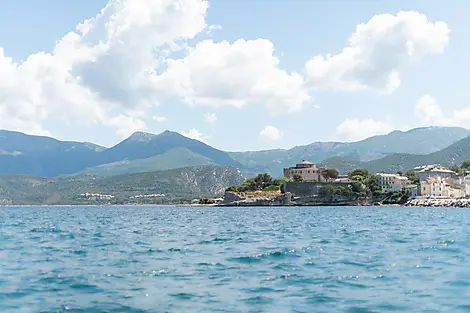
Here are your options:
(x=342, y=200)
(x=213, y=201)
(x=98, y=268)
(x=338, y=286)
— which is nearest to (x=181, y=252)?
(x=98, y=268)

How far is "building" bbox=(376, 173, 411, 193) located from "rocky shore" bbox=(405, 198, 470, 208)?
18.7 m

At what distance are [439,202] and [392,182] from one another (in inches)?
1239

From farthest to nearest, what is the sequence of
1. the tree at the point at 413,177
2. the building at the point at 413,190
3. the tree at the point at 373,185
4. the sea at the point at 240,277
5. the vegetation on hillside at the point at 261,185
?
the vegetation on hillside at the point at 261,185
the tree at the point at 413,177
the tree at the point at 373,185
the building at the point at 413,190
the sea at the point at 240,277

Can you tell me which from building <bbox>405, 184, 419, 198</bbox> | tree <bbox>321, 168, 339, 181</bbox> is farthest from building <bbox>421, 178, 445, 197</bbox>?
tree <bbox>321, 168, 339, 181</bbox>

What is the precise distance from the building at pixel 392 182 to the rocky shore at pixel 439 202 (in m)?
18.7

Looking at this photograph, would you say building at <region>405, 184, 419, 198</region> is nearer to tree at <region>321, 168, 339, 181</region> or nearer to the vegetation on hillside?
tree at <region>321, 168, 339, 181</region>

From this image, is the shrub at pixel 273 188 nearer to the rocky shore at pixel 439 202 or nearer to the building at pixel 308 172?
the building at pixel 308 172

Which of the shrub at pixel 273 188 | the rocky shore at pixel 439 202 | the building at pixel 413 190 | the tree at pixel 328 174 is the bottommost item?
the rocky shore at pixel 439 202

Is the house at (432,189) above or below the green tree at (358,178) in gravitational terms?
below

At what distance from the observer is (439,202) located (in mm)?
128375

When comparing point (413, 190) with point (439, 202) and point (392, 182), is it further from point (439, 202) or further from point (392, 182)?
point (439, 202)

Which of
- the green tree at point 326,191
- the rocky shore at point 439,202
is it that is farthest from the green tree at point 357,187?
the rocky shore at point 439,202

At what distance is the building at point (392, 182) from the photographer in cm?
15688

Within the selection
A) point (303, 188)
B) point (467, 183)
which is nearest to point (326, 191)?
point (303, 188)
